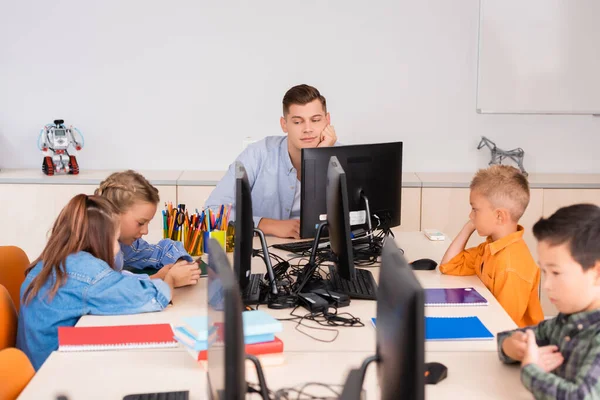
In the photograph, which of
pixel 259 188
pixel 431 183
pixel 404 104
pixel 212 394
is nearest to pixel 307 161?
pixel 259 188

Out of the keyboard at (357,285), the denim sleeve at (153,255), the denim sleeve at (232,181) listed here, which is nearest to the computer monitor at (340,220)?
the keyboard at (357,285)

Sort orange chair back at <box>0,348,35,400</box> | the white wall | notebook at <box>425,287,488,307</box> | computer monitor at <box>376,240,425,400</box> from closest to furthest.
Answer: computer monitor at <box>376,240,425,400</box> < orange chair back at <box>0,348,35,400</box> < notebook at <box>425,287,488,307</box> < the white wall

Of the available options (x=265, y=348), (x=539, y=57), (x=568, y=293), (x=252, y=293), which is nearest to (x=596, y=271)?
(x=568, y=293)

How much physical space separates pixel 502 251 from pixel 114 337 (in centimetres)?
125

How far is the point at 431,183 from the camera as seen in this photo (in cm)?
427

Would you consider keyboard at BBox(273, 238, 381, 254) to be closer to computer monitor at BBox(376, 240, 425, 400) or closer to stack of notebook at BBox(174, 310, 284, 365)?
stack of notebook at BBox(174, 310, 284, 365)

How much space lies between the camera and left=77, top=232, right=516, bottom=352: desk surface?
1.95m

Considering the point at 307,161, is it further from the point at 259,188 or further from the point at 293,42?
the point at 293,42

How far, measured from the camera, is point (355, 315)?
220 centimetres

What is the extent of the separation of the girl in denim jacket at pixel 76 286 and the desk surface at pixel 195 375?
30 centimetres

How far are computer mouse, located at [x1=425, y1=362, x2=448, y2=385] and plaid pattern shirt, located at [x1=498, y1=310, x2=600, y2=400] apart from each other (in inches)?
7.1

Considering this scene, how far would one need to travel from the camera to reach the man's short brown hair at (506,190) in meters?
2.56

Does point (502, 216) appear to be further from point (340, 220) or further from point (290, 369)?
point (290, 369)

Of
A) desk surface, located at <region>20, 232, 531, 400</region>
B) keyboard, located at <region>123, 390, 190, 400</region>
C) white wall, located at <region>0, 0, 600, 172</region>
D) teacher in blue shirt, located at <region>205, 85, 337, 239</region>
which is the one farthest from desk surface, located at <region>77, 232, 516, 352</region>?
white wall, located at <region>0, 0, 600, 172</region>
